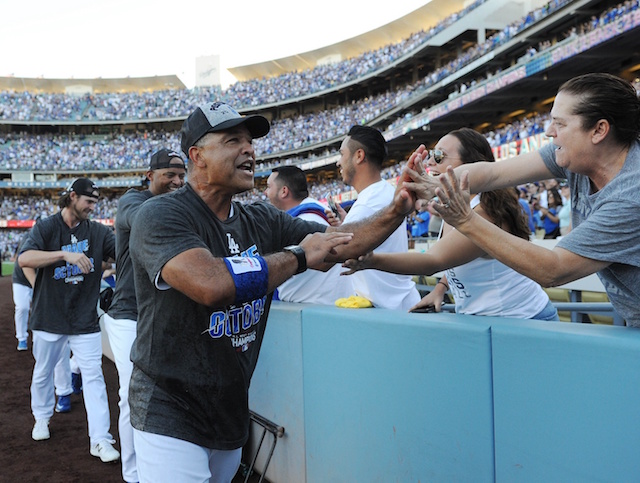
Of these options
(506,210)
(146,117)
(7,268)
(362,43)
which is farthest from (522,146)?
(146,117)

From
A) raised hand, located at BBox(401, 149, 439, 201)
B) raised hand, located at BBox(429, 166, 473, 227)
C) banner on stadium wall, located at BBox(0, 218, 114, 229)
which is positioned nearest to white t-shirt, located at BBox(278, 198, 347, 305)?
raised hand, located at BBox(401, 149, 439, 201)

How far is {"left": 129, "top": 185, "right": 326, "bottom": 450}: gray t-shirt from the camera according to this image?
6.50ft

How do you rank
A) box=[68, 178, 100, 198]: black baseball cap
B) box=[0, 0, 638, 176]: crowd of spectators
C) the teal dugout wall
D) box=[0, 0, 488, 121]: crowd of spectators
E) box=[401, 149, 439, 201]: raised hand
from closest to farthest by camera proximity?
1. the teal dugout wall
2. box=[401, 149, 439, 201]: raised hand
3. box=[68, 178, 100, 198]: black baseball cap
4. box=[0, 0, 638, 176]: crowd of spectators
5. box=[0, 0, 488, 121]: crowd of spectators

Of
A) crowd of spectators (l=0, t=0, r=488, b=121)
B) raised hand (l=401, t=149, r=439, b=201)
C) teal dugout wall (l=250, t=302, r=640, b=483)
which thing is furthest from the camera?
crowd of spectators (l=0, t=0, r=488, b=121)

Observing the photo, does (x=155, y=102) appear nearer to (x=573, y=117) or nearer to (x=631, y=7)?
(x=631, y=7)

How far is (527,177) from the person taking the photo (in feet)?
7.62

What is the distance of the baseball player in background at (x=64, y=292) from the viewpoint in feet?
16.6

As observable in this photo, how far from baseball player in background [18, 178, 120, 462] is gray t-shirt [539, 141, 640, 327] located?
4.35m

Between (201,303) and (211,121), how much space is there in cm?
73

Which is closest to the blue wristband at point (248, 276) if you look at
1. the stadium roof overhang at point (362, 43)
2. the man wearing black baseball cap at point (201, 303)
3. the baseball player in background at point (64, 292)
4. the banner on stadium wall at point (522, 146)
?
the man wearing black baseball cap at point (201, 303)

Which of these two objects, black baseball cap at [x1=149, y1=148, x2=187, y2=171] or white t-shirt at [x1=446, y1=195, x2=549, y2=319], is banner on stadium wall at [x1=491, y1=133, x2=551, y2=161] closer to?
black baseball cap at [x1=149, y1=148, x2=187, y2=171]

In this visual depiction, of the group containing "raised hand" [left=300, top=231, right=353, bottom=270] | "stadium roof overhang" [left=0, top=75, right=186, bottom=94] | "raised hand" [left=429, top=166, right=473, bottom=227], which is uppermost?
"stadium roof overhang" [left=0, top=75, right=186, bottom=94]

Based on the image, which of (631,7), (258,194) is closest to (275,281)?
(631,7)

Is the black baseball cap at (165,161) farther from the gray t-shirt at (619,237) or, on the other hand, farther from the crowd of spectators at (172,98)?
the crowd of spectators at (172,98)
